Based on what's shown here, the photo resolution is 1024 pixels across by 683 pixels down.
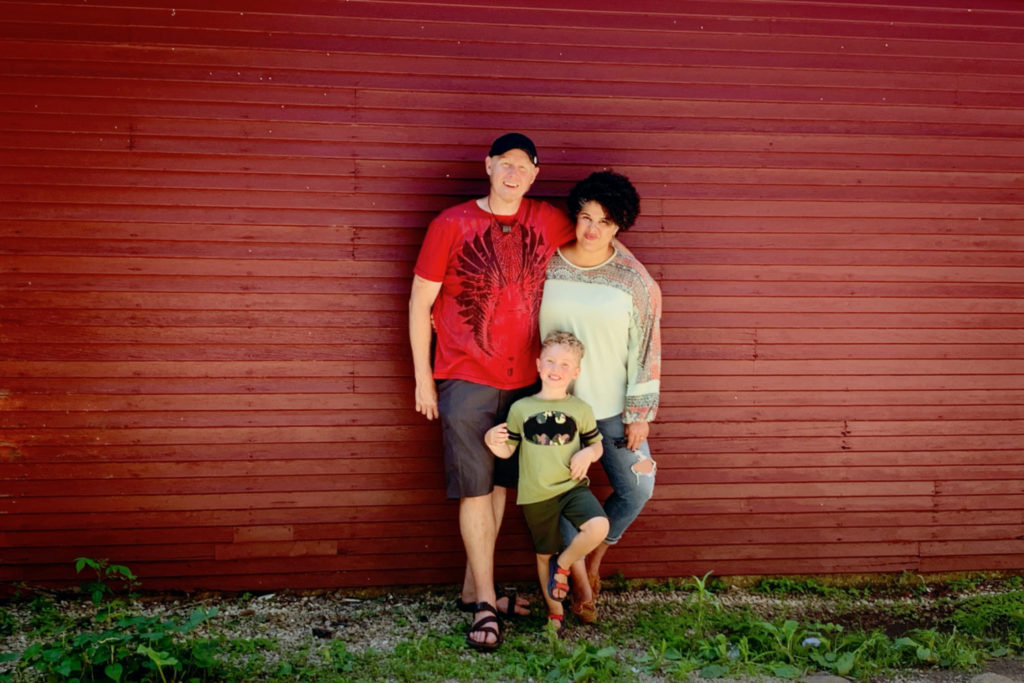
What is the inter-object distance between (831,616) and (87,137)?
492cm

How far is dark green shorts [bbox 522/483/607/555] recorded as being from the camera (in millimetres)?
4230

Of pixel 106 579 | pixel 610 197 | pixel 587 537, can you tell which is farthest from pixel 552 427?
pixel 106 579

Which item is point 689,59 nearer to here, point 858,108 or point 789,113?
point 789,113

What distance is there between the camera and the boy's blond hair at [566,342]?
4141 millimetres

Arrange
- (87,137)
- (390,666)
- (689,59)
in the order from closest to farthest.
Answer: (390,666), (87,137), (689,59)

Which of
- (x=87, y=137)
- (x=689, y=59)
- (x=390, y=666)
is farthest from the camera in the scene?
(x=689, y=59)

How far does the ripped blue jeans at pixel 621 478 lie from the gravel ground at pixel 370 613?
0.57m

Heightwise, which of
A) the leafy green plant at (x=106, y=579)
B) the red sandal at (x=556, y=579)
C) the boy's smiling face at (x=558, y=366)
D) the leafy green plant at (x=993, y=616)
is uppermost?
the boy's smiling face at (x=558, y=366)

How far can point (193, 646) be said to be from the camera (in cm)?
384

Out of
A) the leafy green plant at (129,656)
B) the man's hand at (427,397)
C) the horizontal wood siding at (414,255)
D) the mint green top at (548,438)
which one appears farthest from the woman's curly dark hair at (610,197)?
the leafy green plant at (129,656)

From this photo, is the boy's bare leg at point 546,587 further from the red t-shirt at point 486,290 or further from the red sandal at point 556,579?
the red t-shirt at point 486,290

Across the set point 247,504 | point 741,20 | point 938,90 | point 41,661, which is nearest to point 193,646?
point 41,661

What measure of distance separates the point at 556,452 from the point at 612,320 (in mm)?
726

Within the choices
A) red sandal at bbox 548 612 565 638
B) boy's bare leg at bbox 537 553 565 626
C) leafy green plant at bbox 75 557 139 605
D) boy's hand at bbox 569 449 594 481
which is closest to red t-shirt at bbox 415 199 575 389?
boy's hand at bbox 569 449 594 481
